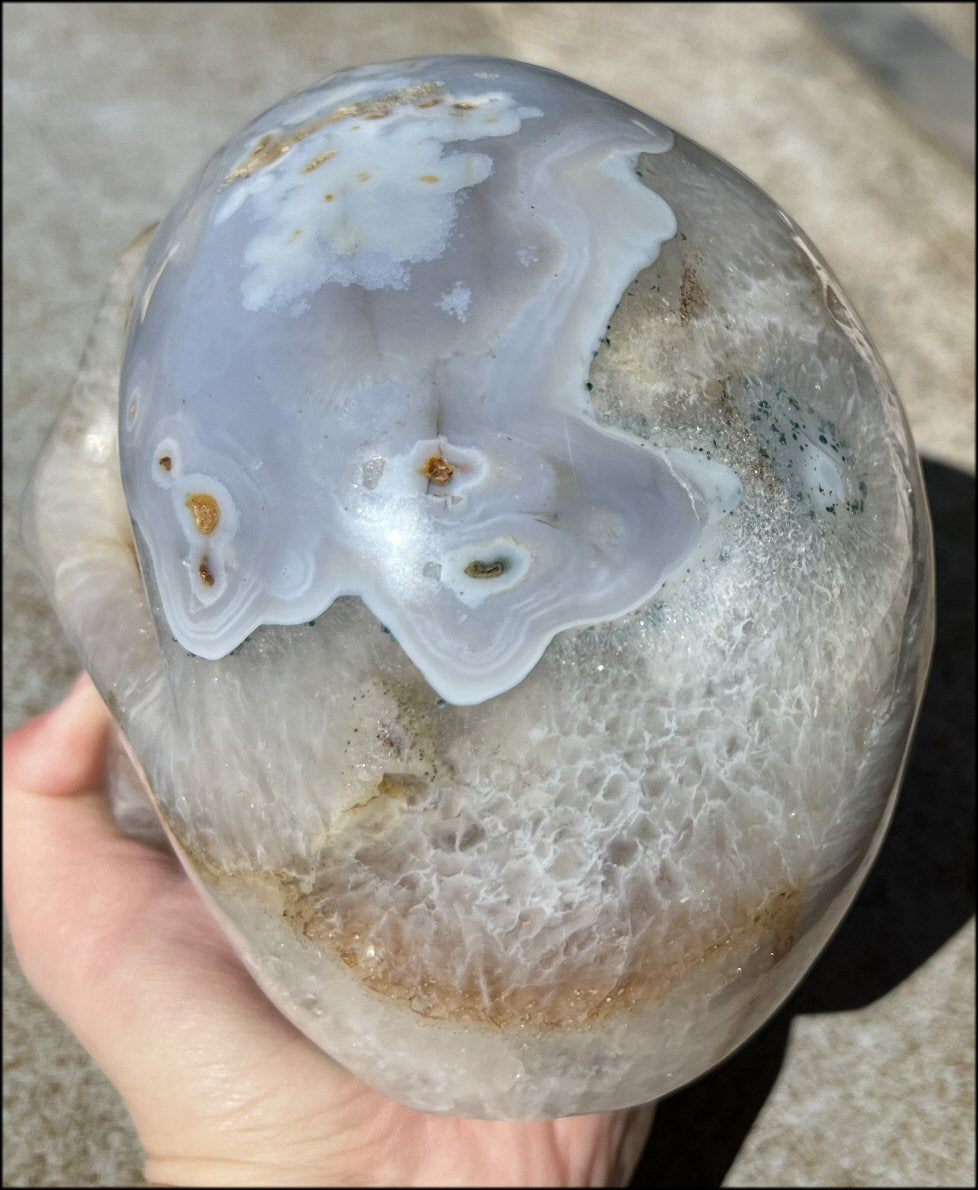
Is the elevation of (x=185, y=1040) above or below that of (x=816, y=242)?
below

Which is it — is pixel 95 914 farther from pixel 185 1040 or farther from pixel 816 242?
pixel 816 242

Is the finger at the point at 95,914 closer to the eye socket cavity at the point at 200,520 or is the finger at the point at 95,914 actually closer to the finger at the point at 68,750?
the finger at the point at 68,750

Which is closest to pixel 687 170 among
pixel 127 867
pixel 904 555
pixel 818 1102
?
pixel 904 555

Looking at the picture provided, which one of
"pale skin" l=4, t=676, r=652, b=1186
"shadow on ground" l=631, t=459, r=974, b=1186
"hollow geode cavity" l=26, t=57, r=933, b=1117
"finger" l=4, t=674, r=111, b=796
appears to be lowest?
"shadow on ground" l=631, t=459, r=974, b=1186

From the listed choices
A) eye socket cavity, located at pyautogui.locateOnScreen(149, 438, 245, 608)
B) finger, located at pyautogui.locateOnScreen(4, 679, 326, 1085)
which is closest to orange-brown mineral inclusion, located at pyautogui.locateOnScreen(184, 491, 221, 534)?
eye socket cavity, located at pyautogui.locateOnScreen(149, 438, 245, 608)

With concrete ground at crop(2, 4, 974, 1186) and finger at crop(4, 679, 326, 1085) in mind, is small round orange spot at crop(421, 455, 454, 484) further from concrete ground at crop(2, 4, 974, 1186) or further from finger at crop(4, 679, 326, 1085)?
concrete ground at crop(2, 4, 974, 1186)

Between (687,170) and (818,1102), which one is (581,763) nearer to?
(687,170)

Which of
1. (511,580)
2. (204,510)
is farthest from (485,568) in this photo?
(204,510)
